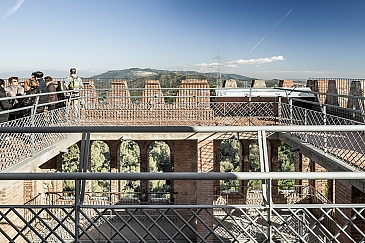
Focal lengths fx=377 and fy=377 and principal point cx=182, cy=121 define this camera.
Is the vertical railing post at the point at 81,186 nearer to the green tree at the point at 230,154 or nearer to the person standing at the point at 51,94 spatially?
the person standing at the point at 51,94

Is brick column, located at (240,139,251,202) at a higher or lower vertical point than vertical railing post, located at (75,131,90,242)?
lower

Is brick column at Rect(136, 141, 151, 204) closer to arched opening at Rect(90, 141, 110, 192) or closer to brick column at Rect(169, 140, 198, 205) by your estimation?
brick column at Rect(169, 140, 198, 205)

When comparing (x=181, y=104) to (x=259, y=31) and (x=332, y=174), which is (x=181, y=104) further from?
(x=259, y=31)

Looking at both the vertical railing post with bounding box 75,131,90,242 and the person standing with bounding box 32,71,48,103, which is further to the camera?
the person standing with bounding box 32,71,48,103

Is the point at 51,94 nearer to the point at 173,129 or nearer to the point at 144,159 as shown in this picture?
the point at 144,159

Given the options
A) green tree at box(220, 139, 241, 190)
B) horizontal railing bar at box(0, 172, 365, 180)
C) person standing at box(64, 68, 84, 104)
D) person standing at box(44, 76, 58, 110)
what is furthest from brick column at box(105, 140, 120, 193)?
horizontal railing bar at box(0, 172, 365, 180)

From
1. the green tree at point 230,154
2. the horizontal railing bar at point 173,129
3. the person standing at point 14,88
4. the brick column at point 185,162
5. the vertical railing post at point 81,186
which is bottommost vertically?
the green tree at point 230,154

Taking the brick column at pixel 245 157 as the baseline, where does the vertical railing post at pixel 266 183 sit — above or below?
above

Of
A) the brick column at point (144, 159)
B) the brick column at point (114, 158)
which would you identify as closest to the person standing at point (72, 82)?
the brick column at point (114, 158)

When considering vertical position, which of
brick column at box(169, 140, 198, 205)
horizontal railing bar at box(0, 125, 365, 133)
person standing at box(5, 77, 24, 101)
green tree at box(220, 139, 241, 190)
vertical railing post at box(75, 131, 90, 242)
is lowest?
green tree at box(220, 139, 241, 190)

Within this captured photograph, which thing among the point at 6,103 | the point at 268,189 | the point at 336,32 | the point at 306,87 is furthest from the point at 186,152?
the point at 336,32

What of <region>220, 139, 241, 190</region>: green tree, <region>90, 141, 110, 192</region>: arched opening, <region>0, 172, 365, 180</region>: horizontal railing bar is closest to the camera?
<region>0, 172, 365, 180</region>: horizontal railing bar

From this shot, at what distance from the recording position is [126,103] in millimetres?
11992

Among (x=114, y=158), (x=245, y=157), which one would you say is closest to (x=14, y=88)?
(x=114, y=158)
